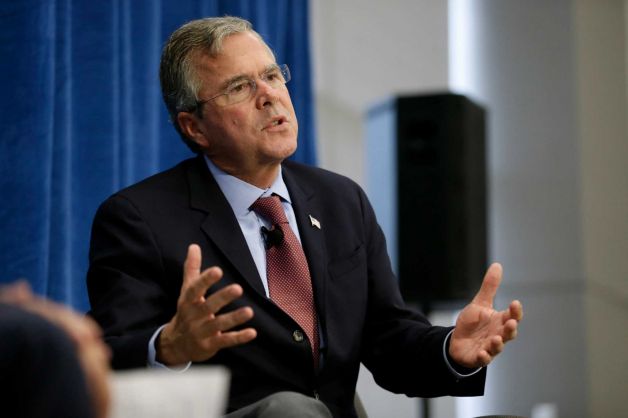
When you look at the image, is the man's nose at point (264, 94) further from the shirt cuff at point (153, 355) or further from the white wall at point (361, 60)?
the white wall at point (361, 60)

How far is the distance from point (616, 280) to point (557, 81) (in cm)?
95

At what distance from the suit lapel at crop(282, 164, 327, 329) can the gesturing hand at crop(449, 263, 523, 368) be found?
0.27 m

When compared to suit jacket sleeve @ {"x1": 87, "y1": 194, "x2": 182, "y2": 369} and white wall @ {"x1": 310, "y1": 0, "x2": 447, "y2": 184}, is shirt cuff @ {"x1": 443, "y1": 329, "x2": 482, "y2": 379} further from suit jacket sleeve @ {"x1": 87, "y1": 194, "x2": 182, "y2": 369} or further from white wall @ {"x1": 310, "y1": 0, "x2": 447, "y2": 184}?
white wall @ {"x1": 310, "y1": 0, "x2": 447, "y2": 184}

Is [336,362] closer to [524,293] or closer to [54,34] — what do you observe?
[54,34]

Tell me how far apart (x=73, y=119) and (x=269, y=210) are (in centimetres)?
118

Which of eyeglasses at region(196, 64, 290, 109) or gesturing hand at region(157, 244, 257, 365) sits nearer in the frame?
gesturing hand at region(157, 244, 257, 365)

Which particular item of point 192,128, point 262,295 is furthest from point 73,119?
point 262,295

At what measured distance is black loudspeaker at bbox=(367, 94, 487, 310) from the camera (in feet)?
11.4

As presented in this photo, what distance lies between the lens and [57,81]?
2.69 m

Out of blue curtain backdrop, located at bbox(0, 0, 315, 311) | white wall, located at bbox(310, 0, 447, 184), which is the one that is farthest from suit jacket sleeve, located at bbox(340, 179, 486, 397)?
white wall, located at bbox(310, 0, 447, 184)

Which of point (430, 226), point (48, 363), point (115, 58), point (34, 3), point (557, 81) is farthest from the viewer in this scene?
point (557, 81)

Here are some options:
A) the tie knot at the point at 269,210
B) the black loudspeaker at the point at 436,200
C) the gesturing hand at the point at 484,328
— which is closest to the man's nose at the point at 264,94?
the tie knot at the point at 269,210

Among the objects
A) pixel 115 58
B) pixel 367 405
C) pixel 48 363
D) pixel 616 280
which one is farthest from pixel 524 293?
pixel 48 363

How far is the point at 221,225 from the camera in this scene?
184 cm
